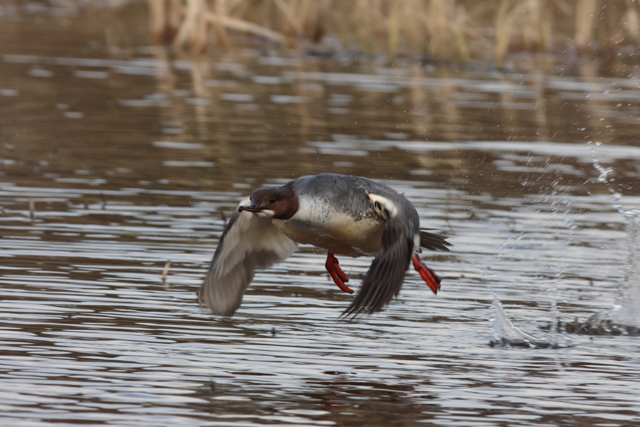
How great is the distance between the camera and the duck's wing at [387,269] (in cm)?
602

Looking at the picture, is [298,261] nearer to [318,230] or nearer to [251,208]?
[318,230]

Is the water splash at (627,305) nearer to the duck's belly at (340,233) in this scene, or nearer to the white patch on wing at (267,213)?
the duck's belly at (340,233)

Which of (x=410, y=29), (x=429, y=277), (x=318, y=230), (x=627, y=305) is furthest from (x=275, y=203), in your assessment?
(x=410, y=29)

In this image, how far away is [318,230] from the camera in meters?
6.80

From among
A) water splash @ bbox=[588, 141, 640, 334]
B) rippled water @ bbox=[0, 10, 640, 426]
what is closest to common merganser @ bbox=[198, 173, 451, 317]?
rippled water @ bbox=[0, 10, 640, 426]

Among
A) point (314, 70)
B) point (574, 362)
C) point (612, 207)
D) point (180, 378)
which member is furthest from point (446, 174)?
point (314, 70)

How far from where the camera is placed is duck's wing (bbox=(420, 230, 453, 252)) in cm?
780

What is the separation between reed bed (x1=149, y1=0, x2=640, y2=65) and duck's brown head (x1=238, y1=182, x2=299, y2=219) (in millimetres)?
18428

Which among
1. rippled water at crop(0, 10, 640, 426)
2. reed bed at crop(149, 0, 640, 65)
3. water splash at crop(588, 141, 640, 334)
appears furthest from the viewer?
reed bed at crop(149, 0, 640, 65)

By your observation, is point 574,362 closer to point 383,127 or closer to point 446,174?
point 446,174

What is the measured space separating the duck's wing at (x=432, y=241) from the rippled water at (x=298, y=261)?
1.35 feet

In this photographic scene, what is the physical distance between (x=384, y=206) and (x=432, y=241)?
1264 mm

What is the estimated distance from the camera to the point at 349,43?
99.1 ft

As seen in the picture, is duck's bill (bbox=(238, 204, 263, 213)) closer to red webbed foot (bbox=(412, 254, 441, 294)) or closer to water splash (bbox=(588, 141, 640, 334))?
red webbed foot (bbox=(412, 254, 441, 294))
